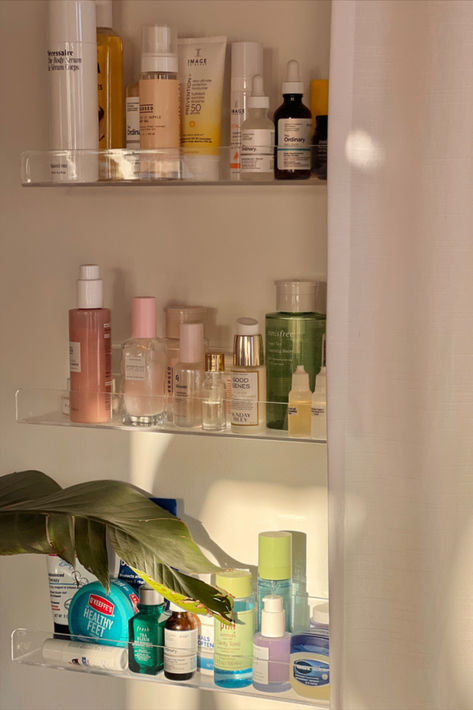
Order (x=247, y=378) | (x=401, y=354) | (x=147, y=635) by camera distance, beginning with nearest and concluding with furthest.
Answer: (x=401, y=354) < (x=247, y=378) < (x=147, y=635)

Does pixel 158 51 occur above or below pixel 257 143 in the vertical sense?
above

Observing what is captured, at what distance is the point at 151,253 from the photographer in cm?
127

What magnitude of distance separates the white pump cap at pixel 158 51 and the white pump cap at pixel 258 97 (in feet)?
0.34

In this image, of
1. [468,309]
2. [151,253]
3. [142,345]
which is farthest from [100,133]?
[468,309]

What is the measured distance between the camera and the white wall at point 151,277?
1204 mm

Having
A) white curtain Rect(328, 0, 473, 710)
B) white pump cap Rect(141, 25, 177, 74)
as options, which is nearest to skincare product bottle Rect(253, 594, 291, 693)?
white curtain Rect(328, 0, 473, 710)

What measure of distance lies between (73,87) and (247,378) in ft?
1.41

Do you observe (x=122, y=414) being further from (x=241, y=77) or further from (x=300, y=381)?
(x=241, y=77)

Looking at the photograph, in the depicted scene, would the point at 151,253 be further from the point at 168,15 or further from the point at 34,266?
the point at 168,15

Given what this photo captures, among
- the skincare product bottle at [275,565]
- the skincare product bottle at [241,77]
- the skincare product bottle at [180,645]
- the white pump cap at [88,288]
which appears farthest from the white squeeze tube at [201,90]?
the skincare product bottle at [180,645]

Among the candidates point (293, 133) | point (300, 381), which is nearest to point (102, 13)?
point (293, 133)

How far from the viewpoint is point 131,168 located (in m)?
1.14

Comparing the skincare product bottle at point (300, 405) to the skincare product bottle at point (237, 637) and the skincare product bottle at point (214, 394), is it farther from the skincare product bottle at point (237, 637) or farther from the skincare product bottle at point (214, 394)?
the skincare product bottle at point (237, 637)

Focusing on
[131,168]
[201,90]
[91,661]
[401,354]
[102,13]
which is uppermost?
[102,13]
